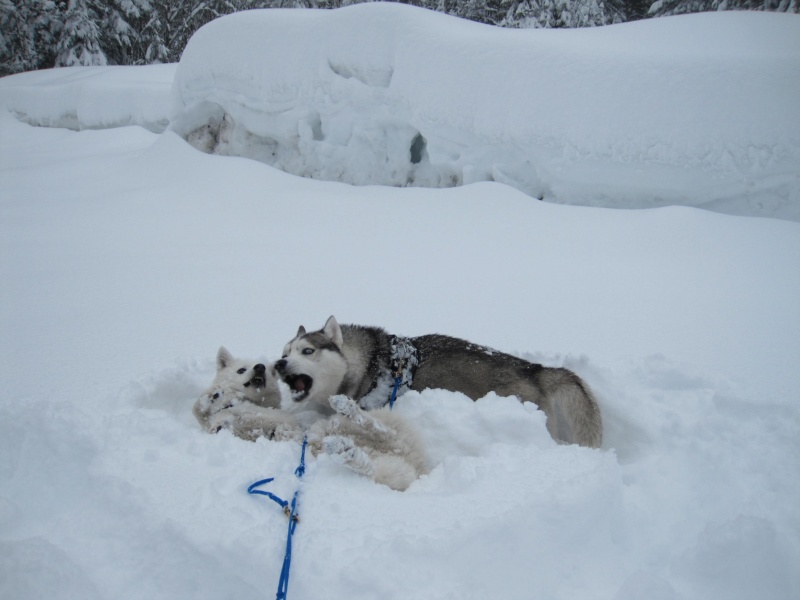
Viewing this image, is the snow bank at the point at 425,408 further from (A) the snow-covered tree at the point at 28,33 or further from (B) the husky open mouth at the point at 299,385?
(A) the snow-covered tree at the point at 28,33

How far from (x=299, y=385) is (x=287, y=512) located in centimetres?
145

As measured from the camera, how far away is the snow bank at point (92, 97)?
16062 millimetres

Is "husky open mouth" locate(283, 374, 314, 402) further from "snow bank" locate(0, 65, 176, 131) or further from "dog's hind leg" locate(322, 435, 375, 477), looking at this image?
"snow bank" locate(0, 65, 176, 131)

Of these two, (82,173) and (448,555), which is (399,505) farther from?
(82,173)

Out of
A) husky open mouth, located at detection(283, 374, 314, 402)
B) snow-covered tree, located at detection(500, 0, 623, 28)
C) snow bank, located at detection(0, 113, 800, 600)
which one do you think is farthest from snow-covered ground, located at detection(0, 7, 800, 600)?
snow-covered tree, located at detection(500, 0, 623, 28)

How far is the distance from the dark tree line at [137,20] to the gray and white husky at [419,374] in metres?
18.8

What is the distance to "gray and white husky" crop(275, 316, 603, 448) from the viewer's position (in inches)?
104

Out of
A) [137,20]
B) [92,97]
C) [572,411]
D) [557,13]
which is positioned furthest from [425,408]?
[137,20]

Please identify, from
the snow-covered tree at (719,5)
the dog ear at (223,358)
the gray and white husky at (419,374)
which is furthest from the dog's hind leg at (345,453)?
the snow-covered tree at (719,5)

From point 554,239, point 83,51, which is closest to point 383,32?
point 554,239

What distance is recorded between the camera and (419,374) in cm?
307

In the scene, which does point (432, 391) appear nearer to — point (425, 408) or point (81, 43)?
point (425, 408)

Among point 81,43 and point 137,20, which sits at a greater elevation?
point 137,20

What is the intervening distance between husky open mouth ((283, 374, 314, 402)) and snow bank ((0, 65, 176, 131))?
15844mm
